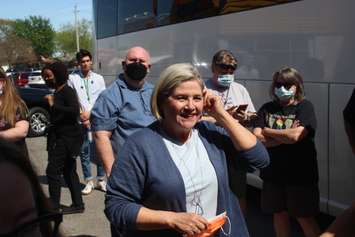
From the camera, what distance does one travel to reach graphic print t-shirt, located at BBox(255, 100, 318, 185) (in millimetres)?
4137

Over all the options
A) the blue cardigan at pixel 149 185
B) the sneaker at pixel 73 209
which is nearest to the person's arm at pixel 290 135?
the blue cardigan at pixel 149 185

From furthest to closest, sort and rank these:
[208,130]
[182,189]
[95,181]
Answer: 1. [95,181]
2. [208,130]
3. [182,189]

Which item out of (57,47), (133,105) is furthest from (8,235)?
(57,47)

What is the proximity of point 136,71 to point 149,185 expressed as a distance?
5.01 feet

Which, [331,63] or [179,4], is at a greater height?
[179,4]

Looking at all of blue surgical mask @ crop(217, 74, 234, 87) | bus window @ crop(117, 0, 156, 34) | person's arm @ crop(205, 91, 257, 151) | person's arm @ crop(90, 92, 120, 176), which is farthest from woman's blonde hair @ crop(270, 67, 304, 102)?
bus window @ crop(117, 0, 156, 34)

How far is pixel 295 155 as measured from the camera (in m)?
4.17

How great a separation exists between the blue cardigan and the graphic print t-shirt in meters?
1.59

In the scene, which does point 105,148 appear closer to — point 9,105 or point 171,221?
point 9,105

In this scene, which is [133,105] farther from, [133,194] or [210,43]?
[210,43]

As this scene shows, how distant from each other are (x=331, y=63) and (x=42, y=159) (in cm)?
660

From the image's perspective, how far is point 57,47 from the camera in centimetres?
11325

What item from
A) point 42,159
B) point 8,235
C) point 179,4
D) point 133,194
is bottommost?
point 42,159

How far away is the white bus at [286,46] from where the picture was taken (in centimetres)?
464
